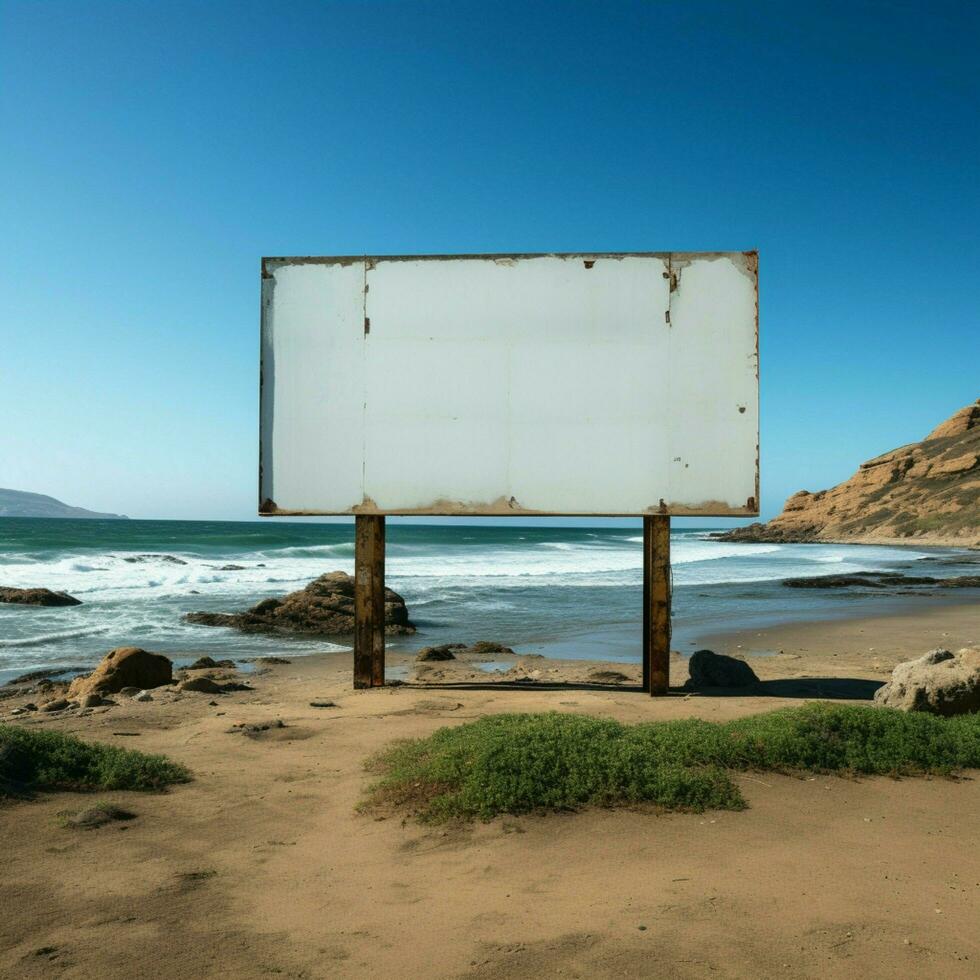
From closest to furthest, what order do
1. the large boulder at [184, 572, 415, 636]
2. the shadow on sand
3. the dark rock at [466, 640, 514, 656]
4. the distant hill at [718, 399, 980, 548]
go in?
the shadow on sand → the dark rock at [466, 640, 514, 656] → the large boulder at [184, 572, 415, 636] → the distant hill at [718, 399, 980, 548]

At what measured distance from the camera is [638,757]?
6.77 metres

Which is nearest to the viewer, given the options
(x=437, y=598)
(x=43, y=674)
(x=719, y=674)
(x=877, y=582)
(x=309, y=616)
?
(x=719, y=674)

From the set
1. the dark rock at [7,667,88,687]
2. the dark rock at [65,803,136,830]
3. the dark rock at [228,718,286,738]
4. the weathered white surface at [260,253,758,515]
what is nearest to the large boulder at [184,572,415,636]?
the dark rock at [7,667,88,687]

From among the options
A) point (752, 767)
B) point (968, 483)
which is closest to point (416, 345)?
point (752, 767)

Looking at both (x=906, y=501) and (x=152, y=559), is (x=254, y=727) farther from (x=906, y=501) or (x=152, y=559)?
(x=906, y=501)

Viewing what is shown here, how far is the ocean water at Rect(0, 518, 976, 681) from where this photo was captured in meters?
17.9

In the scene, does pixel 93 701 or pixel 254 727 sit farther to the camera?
pixel 93 701

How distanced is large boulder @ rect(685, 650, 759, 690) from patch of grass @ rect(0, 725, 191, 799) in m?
7.35

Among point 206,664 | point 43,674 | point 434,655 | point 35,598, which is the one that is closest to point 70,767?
point 206,664

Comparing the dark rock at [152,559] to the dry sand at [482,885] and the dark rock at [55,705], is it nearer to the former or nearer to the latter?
the dark rock at [55,705]

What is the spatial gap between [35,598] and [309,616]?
33.9 feet

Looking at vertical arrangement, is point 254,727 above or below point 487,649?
above

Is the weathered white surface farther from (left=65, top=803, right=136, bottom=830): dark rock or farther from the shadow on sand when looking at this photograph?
(left=65, top=803, right=136, bottom=830): dark rock

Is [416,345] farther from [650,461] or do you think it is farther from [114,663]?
[114,663]
